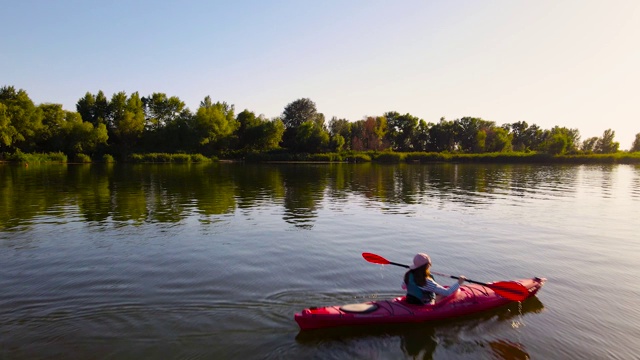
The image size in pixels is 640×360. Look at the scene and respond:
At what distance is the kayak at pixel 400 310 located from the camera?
8.03 m

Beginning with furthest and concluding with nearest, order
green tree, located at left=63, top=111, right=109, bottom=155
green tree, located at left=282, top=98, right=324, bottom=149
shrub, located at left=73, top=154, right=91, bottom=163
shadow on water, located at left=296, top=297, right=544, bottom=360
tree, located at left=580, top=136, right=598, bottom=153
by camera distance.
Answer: green tree, located at left=282, top=98, right=324, bottom=149, tree, located at left=580, top=136, right=598, bottom=153, green tree, located at left=63, top=111, right=109, bottom=155, shrub, located at left=73, top=154, right=91, bottom=163, shadow on water, located at left=296, top=297, right=544, bottom=360

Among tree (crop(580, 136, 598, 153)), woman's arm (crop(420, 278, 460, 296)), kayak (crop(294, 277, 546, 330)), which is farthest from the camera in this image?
tree (crop(580, 136, 598, 153))

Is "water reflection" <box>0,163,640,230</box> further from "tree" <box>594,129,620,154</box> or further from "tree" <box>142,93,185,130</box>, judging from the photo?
"tree" <box>594,129,620,154</box>

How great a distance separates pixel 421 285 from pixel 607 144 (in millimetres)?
145629

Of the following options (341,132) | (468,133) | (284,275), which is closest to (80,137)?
(341,132)

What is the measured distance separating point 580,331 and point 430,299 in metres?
3.13

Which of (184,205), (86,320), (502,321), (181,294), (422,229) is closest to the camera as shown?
(86,320)

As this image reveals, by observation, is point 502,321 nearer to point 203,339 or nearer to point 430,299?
point 430,299

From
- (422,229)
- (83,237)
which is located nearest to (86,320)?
(83,237)

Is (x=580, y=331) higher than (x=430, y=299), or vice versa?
(x=430, y=299)

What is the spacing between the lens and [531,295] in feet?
33.0

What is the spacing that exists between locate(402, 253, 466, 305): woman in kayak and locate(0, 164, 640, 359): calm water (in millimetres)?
586

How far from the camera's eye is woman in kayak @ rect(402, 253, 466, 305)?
870cm

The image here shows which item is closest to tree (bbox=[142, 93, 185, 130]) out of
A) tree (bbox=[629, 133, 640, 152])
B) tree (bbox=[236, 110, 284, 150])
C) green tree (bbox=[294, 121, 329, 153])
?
tree (bbox=[236, 110, 284, 150])
